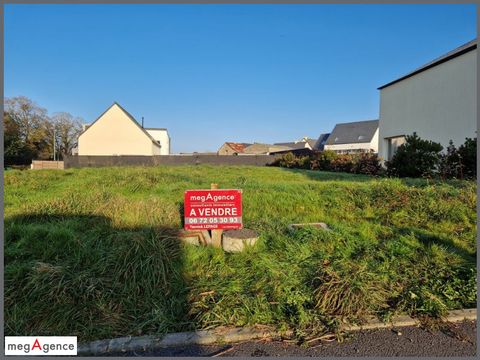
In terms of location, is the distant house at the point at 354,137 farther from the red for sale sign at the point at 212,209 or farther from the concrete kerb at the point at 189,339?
the concrete kerb at the point at 189,339

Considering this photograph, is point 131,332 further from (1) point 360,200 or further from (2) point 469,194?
(2) point 469,194

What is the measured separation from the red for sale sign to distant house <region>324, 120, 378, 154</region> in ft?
165

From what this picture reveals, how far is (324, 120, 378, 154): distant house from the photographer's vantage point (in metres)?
52.7

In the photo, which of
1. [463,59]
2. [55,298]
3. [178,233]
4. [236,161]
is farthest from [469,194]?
[236,161]

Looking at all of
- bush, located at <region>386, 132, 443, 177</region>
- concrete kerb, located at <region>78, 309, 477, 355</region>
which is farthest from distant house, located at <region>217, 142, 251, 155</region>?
concrete kerb, located at <region>78, 309, 477, 355</region>

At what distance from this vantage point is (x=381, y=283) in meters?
3.17

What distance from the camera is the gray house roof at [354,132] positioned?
54.0 metres

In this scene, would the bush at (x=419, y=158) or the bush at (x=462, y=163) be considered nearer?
the bush at (x=462, y=163)

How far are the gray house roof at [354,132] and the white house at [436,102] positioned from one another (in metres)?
38.5

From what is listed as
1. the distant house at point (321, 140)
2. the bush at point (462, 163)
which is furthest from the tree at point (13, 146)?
the distant house at point (321, 140)

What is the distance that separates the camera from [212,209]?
424cm

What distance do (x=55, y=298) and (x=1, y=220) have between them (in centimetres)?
236

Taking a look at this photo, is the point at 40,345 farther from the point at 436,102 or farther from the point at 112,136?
the point at 112,136

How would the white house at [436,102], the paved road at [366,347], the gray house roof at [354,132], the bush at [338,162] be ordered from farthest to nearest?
the gray house roof at [354,132]
the bush at [338,162]
the white house at [436,102]
the paved road at [366,347]
